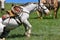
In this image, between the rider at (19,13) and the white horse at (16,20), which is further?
the rider at (19,13)

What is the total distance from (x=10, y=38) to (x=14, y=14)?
5.18 feet

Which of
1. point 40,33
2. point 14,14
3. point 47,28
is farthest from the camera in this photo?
point 47,28

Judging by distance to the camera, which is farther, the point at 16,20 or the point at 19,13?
the point at 19,13

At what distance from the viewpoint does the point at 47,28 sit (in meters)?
15.1

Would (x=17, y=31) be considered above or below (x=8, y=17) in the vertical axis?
below

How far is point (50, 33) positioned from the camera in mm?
13609

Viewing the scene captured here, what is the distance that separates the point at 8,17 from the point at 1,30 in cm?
70

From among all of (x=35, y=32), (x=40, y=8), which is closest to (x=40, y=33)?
(x=35, y=32)

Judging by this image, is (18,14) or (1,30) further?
(18,14)

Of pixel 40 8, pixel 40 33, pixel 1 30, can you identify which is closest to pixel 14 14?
pixel 1 30

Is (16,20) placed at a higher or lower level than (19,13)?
lower

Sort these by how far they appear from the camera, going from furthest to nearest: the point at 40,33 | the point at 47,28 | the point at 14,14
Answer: the point at 47,28 < the point at 40,33 < the point at 14,14

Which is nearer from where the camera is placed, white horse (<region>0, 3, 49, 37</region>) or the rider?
white horse (<region>0, 3, 49, 37</region>)

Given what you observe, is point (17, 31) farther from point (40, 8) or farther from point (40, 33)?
point (40, 8)
